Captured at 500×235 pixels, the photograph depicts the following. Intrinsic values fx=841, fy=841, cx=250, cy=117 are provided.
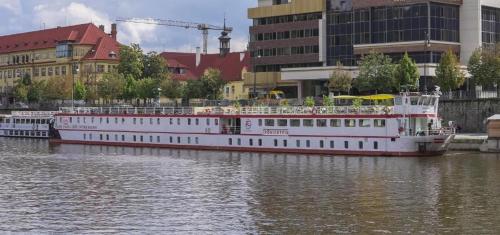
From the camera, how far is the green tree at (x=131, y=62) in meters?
163

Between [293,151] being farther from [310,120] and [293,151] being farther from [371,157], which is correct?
[371,157]

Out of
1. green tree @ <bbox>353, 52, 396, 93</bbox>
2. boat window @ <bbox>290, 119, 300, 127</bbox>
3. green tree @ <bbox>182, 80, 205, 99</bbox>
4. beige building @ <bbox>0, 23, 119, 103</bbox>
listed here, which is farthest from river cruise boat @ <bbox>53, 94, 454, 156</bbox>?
beige building @ <bbox>0, 23, 119, 103</bbox>

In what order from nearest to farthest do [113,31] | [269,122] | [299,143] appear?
[299,143] < [269,122] < [113,31]

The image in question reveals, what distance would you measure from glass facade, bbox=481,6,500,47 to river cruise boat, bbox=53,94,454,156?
38820 millimetres

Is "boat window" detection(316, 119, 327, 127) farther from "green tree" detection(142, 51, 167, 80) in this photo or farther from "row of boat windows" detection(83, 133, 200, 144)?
"green tree" detection(142, 51, 167, 80)

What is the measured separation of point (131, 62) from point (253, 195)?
4487 inches

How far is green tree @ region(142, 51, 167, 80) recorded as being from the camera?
16512cm

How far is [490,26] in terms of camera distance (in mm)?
129250

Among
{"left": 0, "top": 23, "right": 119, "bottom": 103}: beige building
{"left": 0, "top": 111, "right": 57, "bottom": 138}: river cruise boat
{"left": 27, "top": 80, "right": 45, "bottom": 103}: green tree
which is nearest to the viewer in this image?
{"left": 0, "top": 111, "right": 57, "bottom": 138}: river cruise boat

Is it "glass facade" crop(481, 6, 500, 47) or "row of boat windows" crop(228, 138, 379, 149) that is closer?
"row of boat windows" crop(228, 138, 379, 149)

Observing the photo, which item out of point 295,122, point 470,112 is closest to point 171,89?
point 470,112

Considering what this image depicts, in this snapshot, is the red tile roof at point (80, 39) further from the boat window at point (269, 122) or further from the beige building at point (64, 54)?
the boat window at point (269, 122)

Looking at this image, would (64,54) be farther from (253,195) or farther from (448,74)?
(253,195)

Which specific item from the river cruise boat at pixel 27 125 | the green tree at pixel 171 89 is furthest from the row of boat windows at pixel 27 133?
the green tree at pixel 171 89
